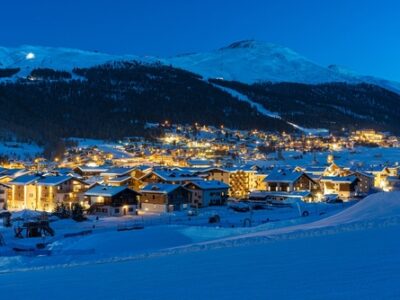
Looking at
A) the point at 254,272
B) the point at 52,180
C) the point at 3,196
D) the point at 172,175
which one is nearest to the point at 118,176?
the point at 172,175

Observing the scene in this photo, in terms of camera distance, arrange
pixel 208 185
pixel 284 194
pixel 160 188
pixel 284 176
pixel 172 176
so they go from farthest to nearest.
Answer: pixel 284 176 < pixel 172 176 < pixel 284 194 < pixel 208 185 < pixel 160 188

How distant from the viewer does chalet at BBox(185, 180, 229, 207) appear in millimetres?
33438

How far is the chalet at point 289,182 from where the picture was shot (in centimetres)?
3906

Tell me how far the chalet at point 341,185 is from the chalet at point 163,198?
13.1 meters

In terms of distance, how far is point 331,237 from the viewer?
812 centimetres

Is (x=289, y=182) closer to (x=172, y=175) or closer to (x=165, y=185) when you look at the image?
(x=172, y=175)

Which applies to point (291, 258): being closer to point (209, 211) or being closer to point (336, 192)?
point (209, 211)

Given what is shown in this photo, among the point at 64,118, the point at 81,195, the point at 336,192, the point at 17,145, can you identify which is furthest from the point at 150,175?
the point at 64,118

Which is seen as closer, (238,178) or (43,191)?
(43,191)

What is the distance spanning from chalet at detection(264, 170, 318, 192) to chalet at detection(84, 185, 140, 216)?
41.3ft

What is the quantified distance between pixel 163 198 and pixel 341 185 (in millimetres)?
15114

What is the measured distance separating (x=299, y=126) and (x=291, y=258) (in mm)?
126303

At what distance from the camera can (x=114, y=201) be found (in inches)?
1171

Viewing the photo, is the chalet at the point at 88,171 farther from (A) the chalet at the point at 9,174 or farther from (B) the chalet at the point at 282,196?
(B) the chalet at the point at 282,196
